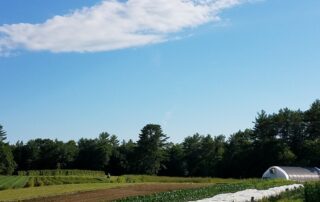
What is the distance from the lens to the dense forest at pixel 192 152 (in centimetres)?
9038

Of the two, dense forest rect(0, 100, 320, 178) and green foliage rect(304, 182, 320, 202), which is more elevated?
dense forest rect(0, 100, 320, 178)

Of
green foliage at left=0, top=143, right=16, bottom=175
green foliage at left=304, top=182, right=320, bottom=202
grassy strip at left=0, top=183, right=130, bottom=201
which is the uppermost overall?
green foliage at left=0, top=143, right=16, bottom=175

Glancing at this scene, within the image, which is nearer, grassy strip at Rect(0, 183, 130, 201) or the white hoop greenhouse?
grassy strip at Rect(0, 183, 130, 201)

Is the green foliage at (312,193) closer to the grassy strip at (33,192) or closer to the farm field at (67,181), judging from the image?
the grassy strip at (33,192)

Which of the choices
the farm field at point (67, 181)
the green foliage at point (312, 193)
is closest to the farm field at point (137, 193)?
the green foliage at point (312, 193)

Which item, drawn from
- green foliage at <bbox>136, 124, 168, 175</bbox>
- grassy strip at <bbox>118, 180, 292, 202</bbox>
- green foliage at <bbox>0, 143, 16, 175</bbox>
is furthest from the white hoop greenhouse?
green foliage at <bbox>0, 143, 16, 175</bbox>

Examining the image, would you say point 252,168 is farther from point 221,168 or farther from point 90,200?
point 90,200

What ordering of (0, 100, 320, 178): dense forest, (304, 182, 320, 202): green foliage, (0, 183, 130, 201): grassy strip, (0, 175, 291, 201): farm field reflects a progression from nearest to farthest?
(304, 182, 320, 202): green foliage
(0, 175, 291, 201): farm field
(0, 183, 130, 201): grassy strip
(0, 100, 320, 178): dense forest

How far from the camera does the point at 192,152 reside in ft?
388

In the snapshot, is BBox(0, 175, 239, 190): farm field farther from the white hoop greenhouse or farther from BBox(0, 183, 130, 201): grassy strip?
BBox(0, 183, 130, 201): grassy strip

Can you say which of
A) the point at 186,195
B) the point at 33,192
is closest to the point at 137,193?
the point at 186,195

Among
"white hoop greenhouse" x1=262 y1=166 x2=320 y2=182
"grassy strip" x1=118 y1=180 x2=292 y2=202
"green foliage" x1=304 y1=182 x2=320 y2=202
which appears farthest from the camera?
"white hoop greenhouse" x1=262 y1=166 x2=320 y2=182

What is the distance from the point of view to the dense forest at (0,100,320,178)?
297ft

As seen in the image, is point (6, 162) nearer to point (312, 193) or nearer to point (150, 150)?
point (150, 150)
